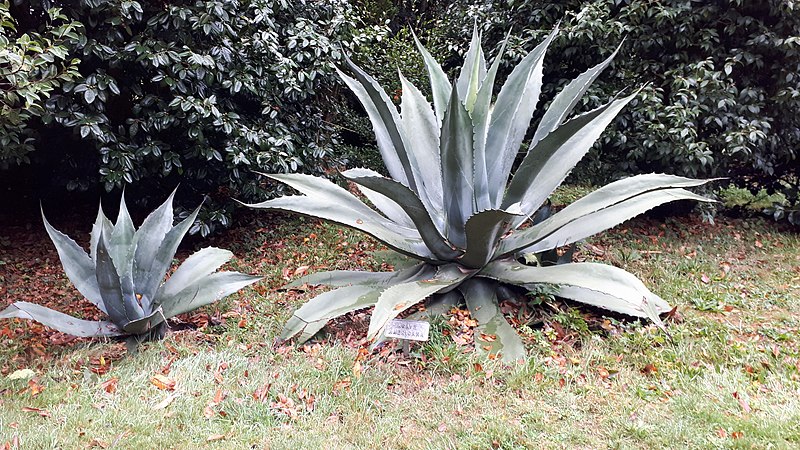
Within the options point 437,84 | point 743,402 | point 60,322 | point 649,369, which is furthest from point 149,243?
point 743,402

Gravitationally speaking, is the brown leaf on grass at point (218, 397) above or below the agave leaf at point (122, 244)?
below

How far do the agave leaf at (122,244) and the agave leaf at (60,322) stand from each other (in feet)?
0.99

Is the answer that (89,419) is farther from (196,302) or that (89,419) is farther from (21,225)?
(21,225)

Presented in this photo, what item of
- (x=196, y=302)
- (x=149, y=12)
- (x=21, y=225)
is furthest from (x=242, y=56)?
(x=21, y=225)

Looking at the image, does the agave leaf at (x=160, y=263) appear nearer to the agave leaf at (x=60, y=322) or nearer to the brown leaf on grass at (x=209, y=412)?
the agave leaf at (x=60, y=322)

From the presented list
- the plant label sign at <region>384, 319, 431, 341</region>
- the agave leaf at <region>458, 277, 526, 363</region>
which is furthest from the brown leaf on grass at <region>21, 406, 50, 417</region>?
the agave leaf at <region>458, 277, 526, 363</region>

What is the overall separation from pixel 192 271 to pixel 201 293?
0.19 meters

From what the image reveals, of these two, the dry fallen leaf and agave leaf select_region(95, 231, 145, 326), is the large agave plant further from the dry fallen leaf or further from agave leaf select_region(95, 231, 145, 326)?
agave leaf select_region(95, 231, 145, 326)

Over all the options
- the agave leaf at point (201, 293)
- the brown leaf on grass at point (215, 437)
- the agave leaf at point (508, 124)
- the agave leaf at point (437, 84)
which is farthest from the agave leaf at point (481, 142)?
the brown leaf on grass at point (215, 437)

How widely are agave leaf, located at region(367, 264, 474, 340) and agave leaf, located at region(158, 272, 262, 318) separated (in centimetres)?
91

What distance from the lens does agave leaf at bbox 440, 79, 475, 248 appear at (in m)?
2.67

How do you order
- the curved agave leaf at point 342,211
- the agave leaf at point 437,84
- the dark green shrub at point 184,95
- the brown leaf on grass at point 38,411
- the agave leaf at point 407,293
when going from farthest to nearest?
the dark green shrub at point 184,95, the agave leaf at point 437,84, the curved agave leaf at point 342,211, the agave leaf at point 407,293, the brown leaf on grass at point 38,411

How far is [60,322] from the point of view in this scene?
280 cm

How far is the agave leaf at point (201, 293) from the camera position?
2.97m
